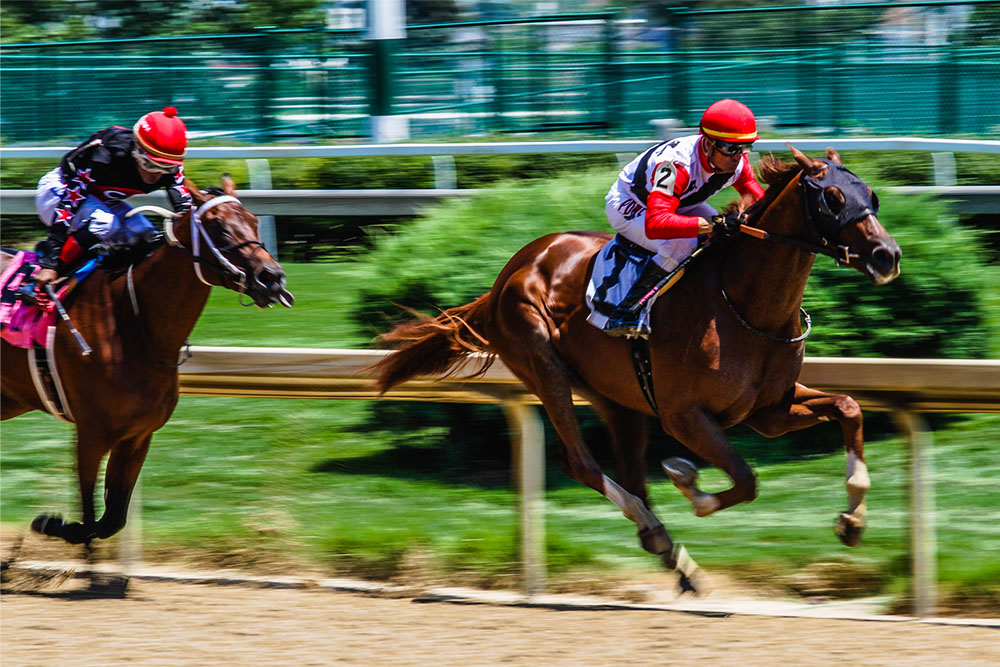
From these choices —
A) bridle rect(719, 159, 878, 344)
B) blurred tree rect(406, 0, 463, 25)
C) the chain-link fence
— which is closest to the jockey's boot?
bridle rect(719, 159, 878, 344)

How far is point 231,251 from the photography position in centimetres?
442

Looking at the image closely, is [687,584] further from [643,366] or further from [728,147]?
[728,147]

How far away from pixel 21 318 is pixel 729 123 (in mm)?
2925

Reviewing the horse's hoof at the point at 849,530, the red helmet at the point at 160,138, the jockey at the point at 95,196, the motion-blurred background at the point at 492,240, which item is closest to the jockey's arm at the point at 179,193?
the jockey at the point at 95,196

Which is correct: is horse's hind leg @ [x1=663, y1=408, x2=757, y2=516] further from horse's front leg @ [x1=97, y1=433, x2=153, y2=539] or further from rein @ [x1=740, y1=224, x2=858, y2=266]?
horse's front leg @ [x1=97, y1=433, x2=153, y2=539]

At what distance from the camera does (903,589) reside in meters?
4.52

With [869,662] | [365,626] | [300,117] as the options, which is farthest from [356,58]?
[869,662]

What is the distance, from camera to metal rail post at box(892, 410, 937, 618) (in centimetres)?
432

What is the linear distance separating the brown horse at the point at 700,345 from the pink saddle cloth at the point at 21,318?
136 centimetres

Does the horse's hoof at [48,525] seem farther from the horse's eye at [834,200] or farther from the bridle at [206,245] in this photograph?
the horse's eye at [834,200]

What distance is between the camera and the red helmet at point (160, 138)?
4.66m

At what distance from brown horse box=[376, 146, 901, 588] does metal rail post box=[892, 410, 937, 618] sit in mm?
283

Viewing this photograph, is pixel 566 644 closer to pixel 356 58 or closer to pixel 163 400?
pixel 163 400

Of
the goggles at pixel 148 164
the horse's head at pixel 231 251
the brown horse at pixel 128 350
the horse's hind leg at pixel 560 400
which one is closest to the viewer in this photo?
the horse's head at pixel 231 251
